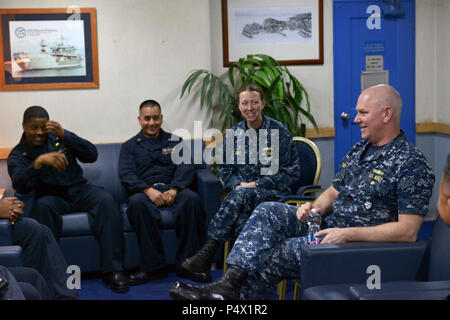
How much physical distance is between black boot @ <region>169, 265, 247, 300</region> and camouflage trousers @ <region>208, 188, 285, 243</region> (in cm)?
87

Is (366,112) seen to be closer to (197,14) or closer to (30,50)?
(197,14)

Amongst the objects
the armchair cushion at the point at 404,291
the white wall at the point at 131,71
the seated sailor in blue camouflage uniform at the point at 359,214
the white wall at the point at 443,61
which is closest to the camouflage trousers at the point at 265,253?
the seated sailor in blue camouflage uniform at the point at 359,214

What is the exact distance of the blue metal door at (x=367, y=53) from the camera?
203 inches

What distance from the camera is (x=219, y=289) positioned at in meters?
2.44

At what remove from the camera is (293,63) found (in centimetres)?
509

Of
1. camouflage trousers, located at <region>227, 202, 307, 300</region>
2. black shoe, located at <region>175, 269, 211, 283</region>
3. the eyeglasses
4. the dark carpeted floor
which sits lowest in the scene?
the dark carpeted floor

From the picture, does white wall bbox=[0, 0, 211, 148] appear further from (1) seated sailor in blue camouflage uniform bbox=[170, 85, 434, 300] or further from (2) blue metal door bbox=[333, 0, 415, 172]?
(1) seated sailor in blue camouflage uniform bbox=[170, 85, 434, 300]

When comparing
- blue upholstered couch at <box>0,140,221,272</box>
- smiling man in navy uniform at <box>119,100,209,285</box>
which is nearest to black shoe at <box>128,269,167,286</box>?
smiling man in navy uniform at <box>119,100,209,285</box>

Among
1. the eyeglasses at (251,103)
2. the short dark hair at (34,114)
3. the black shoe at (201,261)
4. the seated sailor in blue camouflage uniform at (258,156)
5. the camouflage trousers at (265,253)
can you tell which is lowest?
the black shoe at (201,261)

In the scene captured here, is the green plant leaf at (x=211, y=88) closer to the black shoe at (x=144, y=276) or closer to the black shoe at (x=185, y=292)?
the black shoe at (x=144, y=276)

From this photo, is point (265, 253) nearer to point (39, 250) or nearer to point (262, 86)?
point (39, 250)

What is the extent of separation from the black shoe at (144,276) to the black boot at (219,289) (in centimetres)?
129

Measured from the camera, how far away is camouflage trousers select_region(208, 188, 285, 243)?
3.38m

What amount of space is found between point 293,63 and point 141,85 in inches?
54.1
